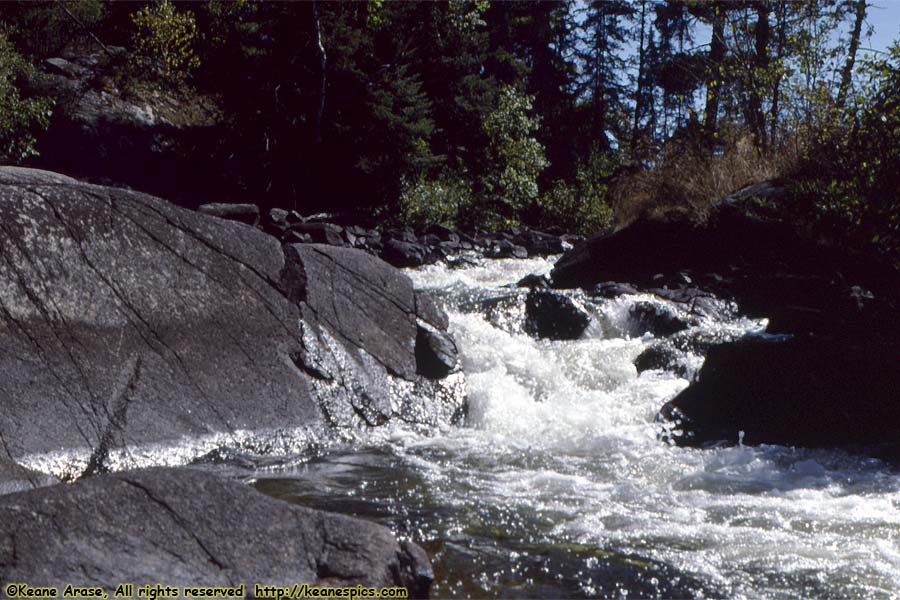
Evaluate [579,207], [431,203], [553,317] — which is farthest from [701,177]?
[579,207]

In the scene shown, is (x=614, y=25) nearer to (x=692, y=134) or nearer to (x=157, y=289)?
(x=692, y=134)

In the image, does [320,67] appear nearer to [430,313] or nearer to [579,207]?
[579,207]

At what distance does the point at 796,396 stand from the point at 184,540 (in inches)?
237

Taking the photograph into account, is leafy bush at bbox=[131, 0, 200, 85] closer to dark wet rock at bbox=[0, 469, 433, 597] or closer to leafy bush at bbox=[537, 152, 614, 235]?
leafy bush at bbox=[537, 152, 614, 235]

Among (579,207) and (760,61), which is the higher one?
(760,61)

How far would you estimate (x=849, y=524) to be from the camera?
5.53 metres

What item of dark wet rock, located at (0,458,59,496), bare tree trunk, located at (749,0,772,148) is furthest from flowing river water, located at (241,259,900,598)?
bare tree trunk, located at (749,0,772,148)

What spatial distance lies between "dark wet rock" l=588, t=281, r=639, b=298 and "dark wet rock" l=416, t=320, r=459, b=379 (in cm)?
481

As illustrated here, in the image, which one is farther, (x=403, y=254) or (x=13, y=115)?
(x=403, y=254)

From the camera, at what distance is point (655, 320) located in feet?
38.5

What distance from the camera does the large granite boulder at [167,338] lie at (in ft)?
19.7

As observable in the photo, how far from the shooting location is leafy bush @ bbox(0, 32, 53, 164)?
52.4 feet

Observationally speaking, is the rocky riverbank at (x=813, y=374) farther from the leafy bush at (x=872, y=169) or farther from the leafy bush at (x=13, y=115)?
the leafy bush at (x=13, y=115)

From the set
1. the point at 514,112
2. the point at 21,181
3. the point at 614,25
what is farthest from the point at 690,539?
the point at 614,25
